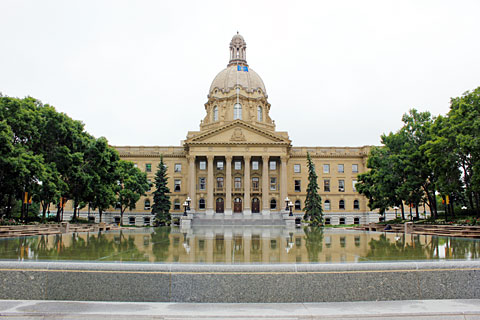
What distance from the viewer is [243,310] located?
6652mm

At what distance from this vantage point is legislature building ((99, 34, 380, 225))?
6300 centimetres

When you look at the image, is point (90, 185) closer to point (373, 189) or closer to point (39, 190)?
point (39, 190)

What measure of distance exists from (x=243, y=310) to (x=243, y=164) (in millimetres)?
61439

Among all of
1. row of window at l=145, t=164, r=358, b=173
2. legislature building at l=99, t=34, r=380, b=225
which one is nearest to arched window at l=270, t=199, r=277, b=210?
legislature building at l=99, t=34, r=380, b=225

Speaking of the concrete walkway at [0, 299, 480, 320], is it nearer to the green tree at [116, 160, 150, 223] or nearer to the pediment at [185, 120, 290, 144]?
the green tree at [116, 160, 150, 223]

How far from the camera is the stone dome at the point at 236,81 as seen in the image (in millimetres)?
76625

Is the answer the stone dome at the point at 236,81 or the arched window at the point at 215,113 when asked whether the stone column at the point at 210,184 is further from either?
the stone dome at the point at 236,81

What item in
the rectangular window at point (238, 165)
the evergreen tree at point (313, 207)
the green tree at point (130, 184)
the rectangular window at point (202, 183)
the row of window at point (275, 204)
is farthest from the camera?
the rectangular window at point (202, 183)

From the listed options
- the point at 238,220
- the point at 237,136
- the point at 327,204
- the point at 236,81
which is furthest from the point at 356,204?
the point at 236,81

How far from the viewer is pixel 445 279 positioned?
7496 mm

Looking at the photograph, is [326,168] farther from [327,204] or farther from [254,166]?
[254,166]

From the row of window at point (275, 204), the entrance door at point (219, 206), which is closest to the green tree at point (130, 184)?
the row of window at point (275, 204)

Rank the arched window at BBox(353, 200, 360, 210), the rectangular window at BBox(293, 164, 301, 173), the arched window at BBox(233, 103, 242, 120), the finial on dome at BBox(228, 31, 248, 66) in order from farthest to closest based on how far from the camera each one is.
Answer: the finial on dome at BBox(228, 31, 248, 66), the arched window at BBox(233, 103, 242, 120), the rectangular window at BBox(293, 164, 301, 173), the arched window at BBox(353, 200, 360, 210)

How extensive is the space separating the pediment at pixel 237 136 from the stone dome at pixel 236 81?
1553 cm
